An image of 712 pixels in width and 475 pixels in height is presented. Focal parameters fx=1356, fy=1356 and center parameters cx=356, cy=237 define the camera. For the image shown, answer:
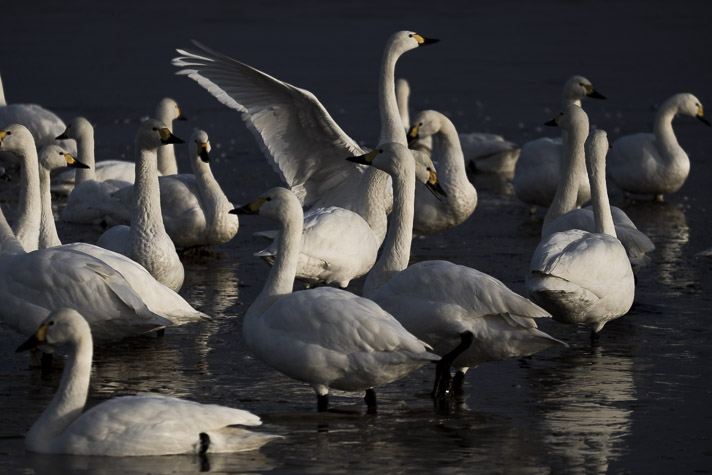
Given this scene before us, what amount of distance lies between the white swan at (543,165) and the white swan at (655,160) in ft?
3.26

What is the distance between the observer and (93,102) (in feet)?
64.7

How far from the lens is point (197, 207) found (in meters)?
11.1

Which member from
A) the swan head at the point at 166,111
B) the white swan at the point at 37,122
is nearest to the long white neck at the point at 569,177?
the swan head at the point at 166,111

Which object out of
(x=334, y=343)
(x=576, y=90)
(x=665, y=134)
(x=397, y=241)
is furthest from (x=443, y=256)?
(x=334, y=343)

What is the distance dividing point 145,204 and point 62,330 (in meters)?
3.52

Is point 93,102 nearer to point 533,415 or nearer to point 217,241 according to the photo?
point 217,241

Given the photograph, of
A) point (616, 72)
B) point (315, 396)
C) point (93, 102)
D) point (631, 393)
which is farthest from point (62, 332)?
point (616, 72)

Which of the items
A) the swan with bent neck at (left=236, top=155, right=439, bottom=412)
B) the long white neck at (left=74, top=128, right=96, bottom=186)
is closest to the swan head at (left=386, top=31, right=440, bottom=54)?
the long white neck at (left=74, top=128, right=96, bottom=186)

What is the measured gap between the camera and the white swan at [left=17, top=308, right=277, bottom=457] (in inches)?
226

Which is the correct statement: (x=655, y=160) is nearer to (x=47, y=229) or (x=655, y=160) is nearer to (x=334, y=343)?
(x=47, y=229)

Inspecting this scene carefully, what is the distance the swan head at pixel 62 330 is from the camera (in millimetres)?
5910

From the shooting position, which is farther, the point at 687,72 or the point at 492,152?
the point at 687,72

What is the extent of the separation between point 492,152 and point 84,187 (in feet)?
17.0

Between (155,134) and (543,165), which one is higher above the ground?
(155,134)
